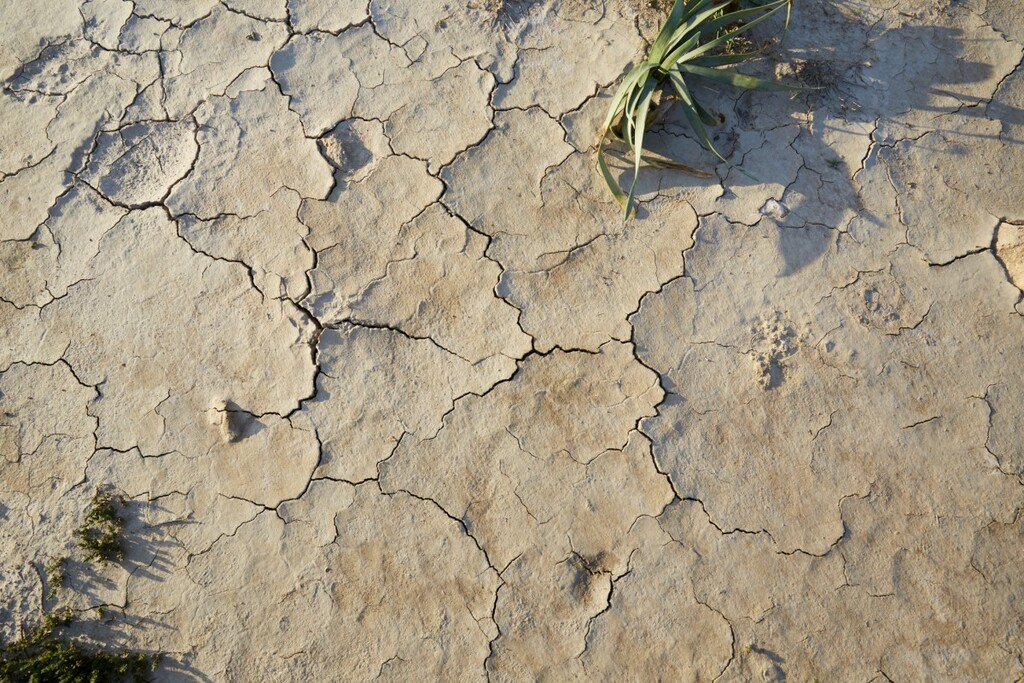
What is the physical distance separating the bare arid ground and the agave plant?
0.33 feet

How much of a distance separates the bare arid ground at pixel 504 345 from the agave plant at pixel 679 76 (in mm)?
100

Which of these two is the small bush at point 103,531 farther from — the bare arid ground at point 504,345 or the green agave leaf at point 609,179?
the green agave leaf at point 609,179

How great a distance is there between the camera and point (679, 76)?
2.46 metres

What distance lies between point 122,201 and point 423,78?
1202mm

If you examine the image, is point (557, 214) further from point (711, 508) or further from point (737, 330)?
point (711, 508)

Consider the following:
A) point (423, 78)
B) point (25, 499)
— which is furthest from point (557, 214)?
point (25, 499)

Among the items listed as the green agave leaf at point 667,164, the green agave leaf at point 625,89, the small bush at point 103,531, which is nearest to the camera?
the small bush at point 103,531

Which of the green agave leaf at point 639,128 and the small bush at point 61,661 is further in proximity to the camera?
the green agave leaf at point 639,128

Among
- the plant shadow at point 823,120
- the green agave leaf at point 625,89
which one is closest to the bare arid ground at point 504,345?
the plant shadow at point 823,120

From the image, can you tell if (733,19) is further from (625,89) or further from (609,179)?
(609,179)

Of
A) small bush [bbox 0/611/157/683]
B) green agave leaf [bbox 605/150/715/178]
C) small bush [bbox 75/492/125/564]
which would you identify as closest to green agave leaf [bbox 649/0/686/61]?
green agave leaf [bbox 605/150/715/178]

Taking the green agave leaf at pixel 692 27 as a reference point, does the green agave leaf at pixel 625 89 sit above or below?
below

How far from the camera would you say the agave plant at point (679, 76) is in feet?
8.10

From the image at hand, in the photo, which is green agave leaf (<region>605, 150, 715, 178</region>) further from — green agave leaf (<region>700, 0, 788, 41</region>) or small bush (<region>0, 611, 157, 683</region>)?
small bush (<region>0, 611, 157, 683</region>)
